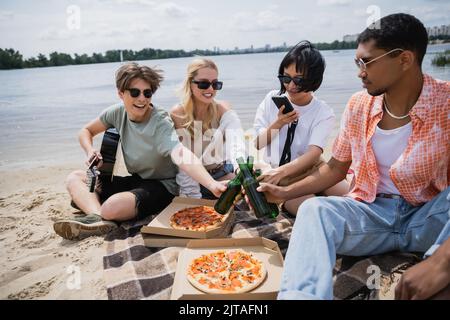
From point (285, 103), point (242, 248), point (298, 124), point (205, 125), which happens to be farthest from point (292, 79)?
point (242, 248)

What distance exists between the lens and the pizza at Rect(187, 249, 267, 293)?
2725 millimetres

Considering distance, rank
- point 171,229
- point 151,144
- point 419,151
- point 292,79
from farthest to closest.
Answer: point 151,144
point 292,79
point 171,229
point 419,151

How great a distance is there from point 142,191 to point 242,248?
160 centimetres

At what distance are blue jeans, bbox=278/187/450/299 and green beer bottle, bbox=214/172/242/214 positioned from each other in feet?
3.51

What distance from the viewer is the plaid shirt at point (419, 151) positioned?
279cm

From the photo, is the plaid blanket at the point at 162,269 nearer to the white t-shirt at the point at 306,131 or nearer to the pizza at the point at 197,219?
the pizza at the point at 197,219

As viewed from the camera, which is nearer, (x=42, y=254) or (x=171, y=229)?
(x=171, y=229)

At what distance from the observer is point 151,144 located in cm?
448

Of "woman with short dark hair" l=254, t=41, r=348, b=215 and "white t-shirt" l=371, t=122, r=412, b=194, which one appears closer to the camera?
"white t-shirt" l=371, t=122, r=412, b=194

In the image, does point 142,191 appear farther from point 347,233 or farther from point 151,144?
point 347,233

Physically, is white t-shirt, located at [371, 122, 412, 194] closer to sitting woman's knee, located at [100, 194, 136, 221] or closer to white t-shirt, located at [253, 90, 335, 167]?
white t-shirt, located at [253, 90, 335, 167]
